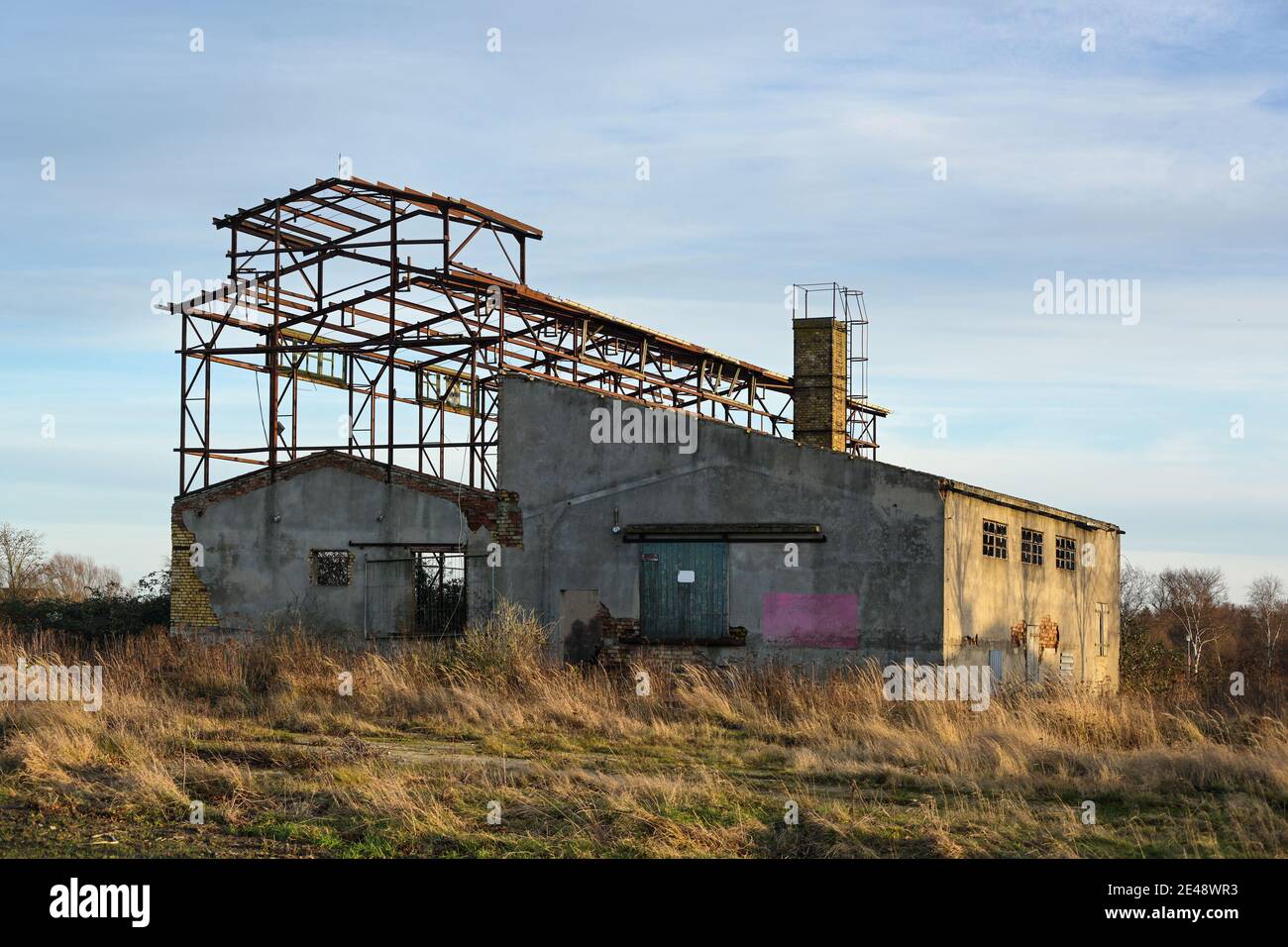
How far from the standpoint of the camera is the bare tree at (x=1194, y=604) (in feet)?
172

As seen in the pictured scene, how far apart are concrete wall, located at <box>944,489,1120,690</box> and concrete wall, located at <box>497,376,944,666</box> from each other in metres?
0.70

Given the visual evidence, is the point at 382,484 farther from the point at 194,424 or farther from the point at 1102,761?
the point at 1102,761

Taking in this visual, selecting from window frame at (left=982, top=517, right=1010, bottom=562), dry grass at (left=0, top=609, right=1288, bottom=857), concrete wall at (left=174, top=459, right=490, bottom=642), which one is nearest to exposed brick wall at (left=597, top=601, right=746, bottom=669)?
dry grass at (left=0, top=609, right=1288, bottom=857)

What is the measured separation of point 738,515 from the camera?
2253 cm

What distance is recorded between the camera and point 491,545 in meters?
24.4

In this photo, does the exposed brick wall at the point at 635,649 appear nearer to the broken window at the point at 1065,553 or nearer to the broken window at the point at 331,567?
the broken window at the point at 331,567

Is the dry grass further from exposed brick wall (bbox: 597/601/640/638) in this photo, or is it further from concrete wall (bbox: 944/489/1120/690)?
concrete wall (bbox: 944/489/1120/690)

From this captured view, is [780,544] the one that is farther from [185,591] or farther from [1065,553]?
[185,591]

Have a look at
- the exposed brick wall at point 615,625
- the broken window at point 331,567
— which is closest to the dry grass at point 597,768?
the exposed brick wall at point 615,625

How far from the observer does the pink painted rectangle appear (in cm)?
2155

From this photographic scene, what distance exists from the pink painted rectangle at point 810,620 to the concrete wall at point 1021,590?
1.55m

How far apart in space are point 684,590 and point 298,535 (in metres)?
8.34
